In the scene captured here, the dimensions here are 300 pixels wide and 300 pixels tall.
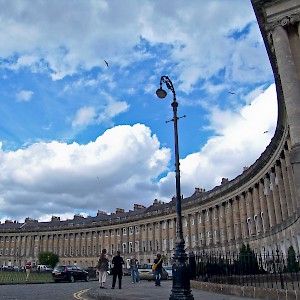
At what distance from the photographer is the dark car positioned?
3434 centimetres

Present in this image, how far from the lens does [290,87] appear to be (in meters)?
19.5

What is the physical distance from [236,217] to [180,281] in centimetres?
5610

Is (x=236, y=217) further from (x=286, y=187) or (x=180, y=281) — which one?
(x=180, y=281)

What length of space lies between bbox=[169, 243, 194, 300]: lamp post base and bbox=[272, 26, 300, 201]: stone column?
26.2 feet

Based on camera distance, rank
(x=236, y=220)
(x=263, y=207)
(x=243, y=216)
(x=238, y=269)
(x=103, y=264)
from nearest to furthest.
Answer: (x=238, y=269) → (x=103, y=264) → (x=263, y=207) → (x=243, y=216) → (x=236, y=220)

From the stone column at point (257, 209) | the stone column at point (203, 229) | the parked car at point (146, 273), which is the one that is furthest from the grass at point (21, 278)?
the stone column at point (203, 229)

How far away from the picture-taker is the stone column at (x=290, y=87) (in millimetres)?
17375

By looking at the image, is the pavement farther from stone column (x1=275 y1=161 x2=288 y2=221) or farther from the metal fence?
stone column (x1=275 y1=161 x2=288 y2=221)

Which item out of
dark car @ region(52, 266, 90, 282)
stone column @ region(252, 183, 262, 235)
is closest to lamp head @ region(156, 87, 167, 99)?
dark car @ region(52, 266, 90, 282)

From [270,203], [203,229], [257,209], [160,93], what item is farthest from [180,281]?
[203,229]

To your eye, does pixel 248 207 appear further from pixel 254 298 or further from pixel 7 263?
pixel 7 263

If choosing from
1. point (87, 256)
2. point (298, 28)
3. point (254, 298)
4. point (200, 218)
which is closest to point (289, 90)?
point (298, 28)

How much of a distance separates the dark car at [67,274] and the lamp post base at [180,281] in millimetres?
25795

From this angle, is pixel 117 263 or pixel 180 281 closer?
pixel 180 281
